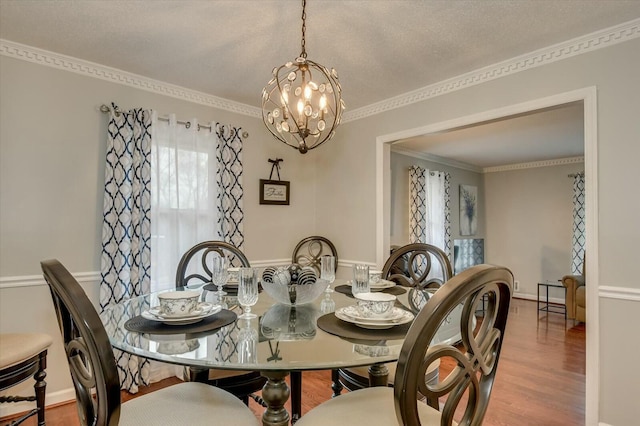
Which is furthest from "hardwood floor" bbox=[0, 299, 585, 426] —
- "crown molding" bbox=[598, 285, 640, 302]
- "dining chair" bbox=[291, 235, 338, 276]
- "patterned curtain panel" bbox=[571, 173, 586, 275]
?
"patterned curtain panel" bbox=[571, 173, 586, 275]

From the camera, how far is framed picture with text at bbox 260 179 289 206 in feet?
11.6

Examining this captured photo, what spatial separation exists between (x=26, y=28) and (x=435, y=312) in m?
2.73

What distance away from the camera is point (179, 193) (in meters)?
2.94

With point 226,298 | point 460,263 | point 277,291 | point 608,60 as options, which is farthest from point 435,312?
point 460,263

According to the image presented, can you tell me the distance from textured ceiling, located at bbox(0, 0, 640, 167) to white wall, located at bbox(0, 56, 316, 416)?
252 millimetres

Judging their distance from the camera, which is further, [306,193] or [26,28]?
[306,193]

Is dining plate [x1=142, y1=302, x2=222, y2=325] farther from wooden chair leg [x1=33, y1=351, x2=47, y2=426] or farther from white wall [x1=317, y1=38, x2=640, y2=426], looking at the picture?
white wall [x1=317, y1=38, x2=640, y2=426]

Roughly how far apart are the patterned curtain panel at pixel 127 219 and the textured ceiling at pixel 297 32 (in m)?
0.48

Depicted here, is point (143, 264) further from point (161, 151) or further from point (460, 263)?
point (460, 263)

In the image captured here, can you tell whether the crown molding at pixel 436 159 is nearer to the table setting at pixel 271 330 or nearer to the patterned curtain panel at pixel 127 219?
the patterned curtain panel at pixel 127 219

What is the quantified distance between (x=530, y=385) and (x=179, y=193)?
3194mm

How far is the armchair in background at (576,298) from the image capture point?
15.0 ft

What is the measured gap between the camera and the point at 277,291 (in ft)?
4.89

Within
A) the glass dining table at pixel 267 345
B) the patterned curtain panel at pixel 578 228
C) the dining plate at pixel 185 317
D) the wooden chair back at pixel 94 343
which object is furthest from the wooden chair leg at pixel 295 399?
the patterned curtain panel at pixel 578 228
